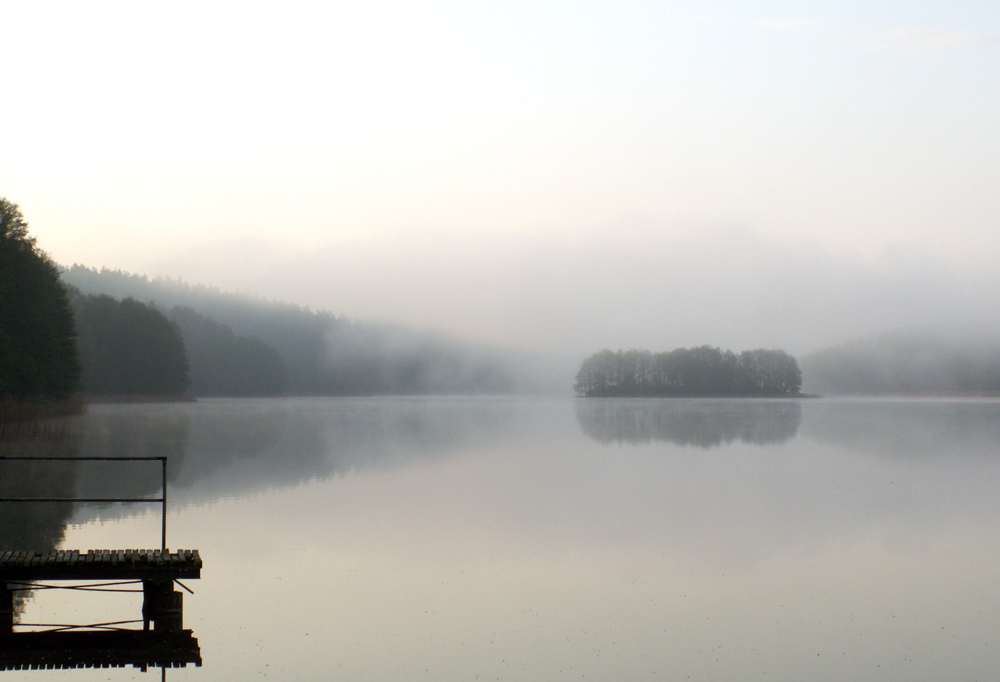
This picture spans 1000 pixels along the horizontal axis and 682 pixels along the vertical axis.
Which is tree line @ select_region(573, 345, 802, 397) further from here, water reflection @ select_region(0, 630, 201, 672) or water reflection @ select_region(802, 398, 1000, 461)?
water reflection @ select_region(0, 630, 201, 672)

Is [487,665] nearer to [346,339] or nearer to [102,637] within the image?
[102,637]

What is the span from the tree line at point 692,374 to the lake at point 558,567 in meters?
150

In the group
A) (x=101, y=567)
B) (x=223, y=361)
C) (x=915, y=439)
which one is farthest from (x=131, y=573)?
(x=223, y=361)

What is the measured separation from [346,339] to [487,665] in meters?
191

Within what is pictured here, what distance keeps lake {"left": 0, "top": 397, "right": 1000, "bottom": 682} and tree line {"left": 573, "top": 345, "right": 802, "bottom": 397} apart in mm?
150199

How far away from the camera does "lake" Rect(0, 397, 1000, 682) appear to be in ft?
22.9

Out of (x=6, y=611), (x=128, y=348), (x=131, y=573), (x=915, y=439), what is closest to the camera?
(x=6, y=611)

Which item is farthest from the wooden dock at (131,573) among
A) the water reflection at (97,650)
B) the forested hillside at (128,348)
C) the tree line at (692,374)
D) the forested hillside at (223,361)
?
the tree line at (692,374)

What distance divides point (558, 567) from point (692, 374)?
165301 mm

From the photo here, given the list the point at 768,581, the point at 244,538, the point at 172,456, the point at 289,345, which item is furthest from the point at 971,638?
the point at 289,345

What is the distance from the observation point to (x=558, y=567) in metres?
10.1

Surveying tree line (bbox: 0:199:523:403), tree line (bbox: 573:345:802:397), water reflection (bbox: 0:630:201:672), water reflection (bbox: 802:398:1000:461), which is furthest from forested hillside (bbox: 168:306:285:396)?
water reflection (bbox: 0:630:201:672)

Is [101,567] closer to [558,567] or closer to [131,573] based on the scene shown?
[131,573]

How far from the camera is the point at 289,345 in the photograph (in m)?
176
